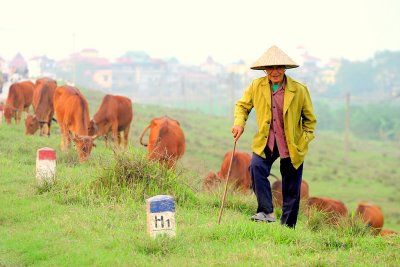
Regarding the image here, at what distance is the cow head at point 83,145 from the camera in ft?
47.3

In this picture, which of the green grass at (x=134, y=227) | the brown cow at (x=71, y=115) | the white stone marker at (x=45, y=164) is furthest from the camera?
the brown cow at (x=71, y=115)

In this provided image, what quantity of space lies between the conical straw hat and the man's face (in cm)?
8

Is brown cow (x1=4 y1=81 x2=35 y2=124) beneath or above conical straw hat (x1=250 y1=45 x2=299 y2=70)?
beneath

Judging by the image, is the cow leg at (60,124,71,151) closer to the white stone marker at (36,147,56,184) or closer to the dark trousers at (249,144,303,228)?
the white stone marker at (36,147,56,184)

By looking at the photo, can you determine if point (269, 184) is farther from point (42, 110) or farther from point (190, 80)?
point (190, 80)

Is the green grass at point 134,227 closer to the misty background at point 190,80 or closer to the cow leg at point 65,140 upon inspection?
the cow leg at point 65,140

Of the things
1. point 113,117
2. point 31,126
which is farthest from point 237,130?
point 31,126

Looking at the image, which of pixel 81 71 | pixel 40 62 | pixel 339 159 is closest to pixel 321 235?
pixel 339 159

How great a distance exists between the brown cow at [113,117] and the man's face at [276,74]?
9582 mm

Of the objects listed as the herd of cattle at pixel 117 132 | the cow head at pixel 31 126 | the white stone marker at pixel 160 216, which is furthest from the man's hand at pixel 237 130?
the cow head at pixel 31 126

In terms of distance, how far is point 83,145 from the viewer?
14.6m

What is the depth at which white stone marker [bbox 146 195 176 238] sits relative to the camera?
7465 mm

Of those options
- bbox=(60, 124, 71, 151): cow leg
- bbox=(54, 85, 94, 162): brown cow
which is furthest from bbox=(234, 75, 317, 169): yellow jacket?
bbox=(60, 124, 71, 151): cow leg

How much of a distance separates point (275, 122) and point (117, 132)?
35.3ft
